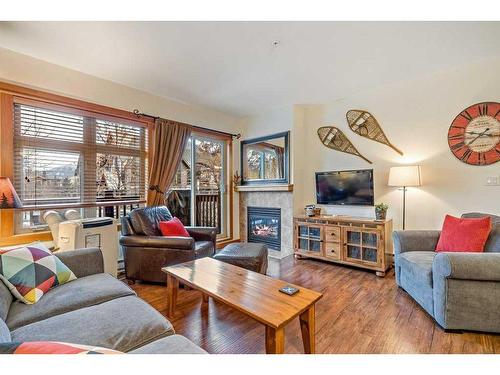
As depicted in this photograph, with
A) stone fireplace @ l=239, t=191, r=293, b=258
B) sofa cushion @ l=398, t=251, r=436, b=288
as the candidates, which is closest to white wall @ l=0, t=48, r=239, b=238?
stone fireplace @ l=239, t=191, r=293, b=258

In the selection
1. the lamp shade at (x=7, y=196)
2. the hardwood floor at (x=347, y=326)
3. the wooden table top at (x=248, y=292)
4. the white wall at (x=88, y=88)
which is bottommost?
the hardwood floor at (x=347, y=326)

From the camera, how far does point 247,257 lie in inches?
97.6

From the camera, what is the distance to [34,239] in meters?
2.44

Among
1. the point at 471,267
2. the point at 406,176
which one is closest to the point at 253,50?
the point at 406,176

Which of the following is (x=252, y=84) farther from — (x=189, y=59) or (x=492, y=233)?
(x=492, y=233)

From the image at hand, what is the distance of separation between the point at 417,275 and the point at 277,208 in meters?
2.25

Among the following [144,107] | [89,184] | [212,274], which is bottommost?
[212,274]

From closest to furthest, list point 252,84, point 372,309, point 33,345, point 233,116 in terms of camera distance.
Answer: point 33,345 → point 372,309 → point 252,84 → point 233,116

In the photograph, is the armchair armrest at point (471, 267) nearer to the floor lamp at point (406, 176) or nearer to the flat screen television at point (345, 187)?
the floor lamp at point (406, 176)

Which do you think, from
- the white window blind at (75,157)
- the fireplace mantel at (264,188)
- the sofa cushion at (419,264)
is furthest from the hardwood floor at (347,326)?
the fireplace mantel at (264,188)

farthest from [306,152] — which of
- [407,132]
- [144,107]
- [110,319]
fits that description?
[110,319]

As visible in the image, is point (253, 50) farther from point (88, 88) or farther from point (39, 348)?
point (39, 348)

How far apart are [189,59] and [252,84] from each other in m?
0.95

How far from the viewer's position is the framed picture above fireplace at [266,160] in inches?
157
